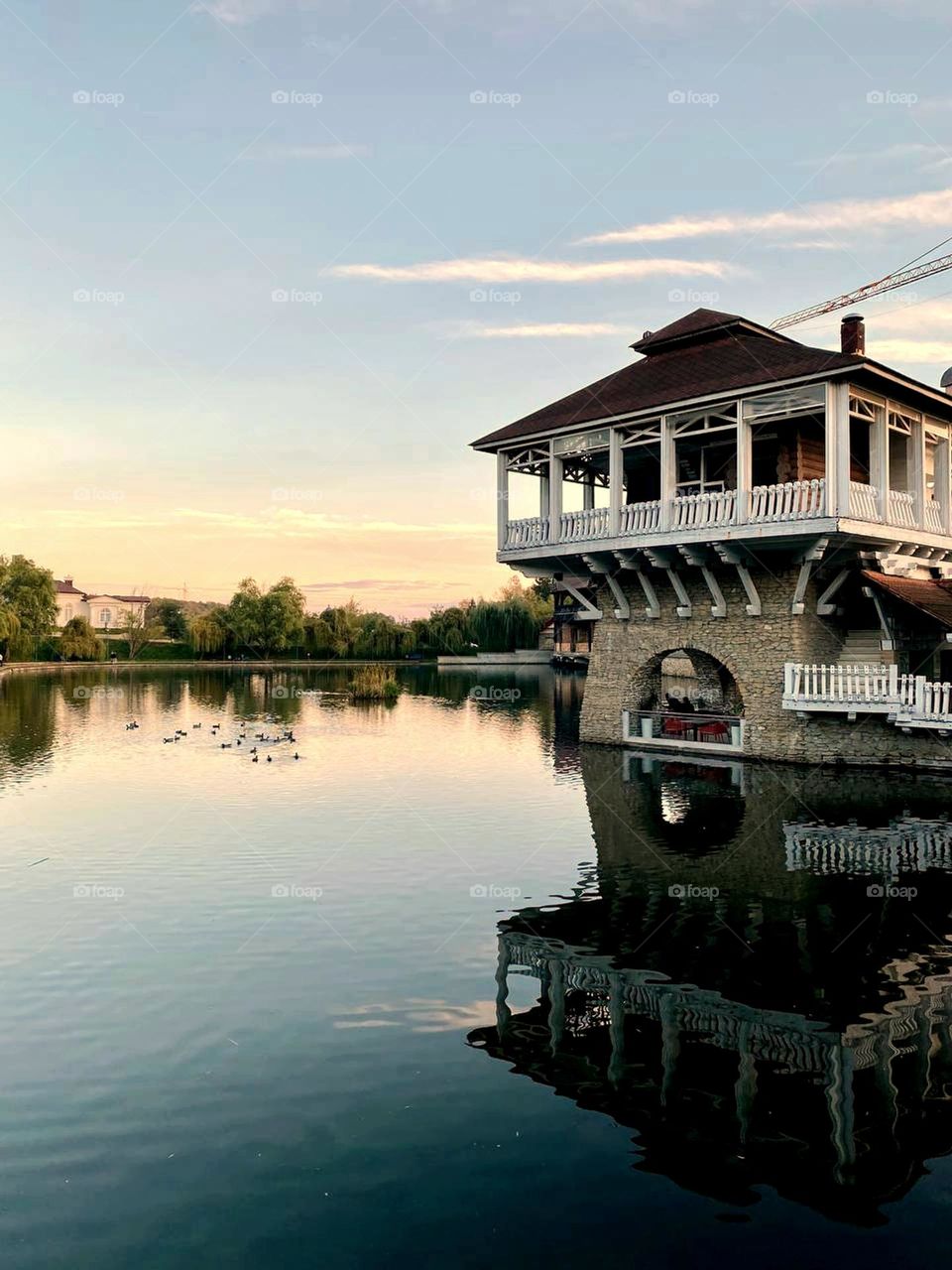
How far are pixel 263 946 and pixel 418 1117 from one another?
13.7ft

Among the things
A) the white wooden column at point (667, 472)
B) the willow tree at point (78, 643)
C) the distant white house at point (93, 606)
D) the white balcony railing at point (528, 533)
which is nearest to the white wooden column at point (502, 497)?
the white balcony railing at point (528, 533)

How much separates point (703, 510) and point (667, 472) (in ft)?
5.24

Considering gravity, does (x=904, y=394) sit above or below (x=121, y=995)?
above

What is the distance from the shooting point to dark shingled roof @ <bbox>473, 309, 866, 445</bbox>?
71.2ft

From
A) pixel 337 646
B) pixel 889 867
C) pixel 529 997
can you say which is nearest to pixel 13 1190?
pixel 529 997

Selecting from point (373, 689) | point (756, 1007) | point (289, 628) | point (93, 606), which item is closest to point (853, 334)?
point (756, 1007)

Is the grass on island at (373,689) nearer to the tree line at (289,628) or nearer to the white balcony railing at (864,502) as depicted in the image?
the white balcony railing at (864,502)

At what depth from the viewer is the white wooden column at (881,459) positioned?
21938 millimetres

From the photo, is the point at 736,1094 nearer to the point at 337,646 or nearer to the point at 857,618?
the point at 857,618

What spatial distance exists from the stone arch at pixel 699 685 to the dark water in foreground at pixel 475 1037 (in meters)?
9.26

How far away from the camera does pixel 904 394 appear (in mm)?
22656

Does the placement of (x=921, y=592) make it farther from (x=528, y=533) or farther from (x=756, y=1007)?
(x=756, y=1007)

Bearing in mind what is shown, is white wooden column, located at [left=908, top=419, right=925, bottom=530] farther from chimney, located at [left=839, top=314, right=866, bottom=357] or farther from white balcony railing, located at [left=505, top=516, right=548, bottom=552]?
white balcony railing, located at [left=505, top=516, right=548, bottom=552]

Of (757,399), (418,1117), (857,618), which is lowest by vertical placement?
(418,1117)
